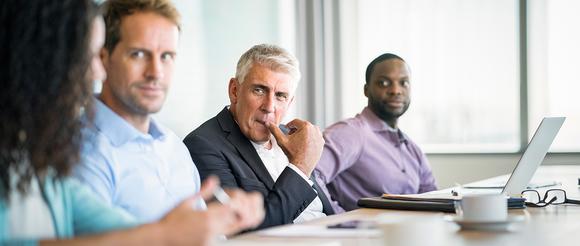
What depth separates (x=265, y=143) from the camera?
10.2 feet

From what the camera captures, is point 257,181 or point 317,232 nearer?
point 317,232

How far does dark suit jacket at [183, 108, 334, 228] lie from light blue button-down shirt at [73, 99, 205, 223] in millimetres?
645

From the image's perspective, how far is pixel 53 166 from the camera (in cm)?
135

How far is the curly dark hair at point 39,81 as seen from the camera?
126cm

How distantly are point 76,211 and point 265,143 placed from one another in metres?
1.62

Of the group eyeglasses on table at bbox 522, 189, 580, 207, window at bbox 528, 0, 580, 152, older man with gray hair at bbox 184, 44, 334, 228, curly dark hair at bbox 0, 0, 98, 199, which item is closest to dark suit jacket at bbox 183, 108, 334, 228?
older man with gray hair at bbox 184, 44, 334, 228

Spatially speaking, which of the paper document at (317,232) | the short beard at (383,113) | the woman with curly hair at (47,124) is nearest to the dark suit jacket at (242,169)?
the paper document at (317,232)

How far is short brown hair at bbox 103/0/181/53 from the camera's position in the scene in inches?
78.3

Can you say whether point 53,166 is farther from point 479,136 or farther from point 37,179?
point 479,136

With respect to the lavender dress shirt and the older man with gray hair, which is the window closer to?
the lavender dress shirt

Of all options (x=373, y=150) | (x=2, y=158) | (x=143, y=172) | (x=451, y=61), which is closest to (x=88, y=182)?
(x=143, y=172)

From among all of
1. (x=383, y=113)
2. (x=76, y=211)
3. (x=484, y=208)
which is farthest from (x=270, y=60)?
(x=76, y=211)

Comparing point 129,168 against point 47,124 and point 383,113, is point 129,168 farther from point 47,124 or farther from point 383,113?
point 383,113

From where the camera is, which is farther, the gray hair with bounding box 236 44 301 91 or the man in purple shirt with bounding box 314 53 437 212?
the man in purple shirt with bounding box 314 53 437 212
